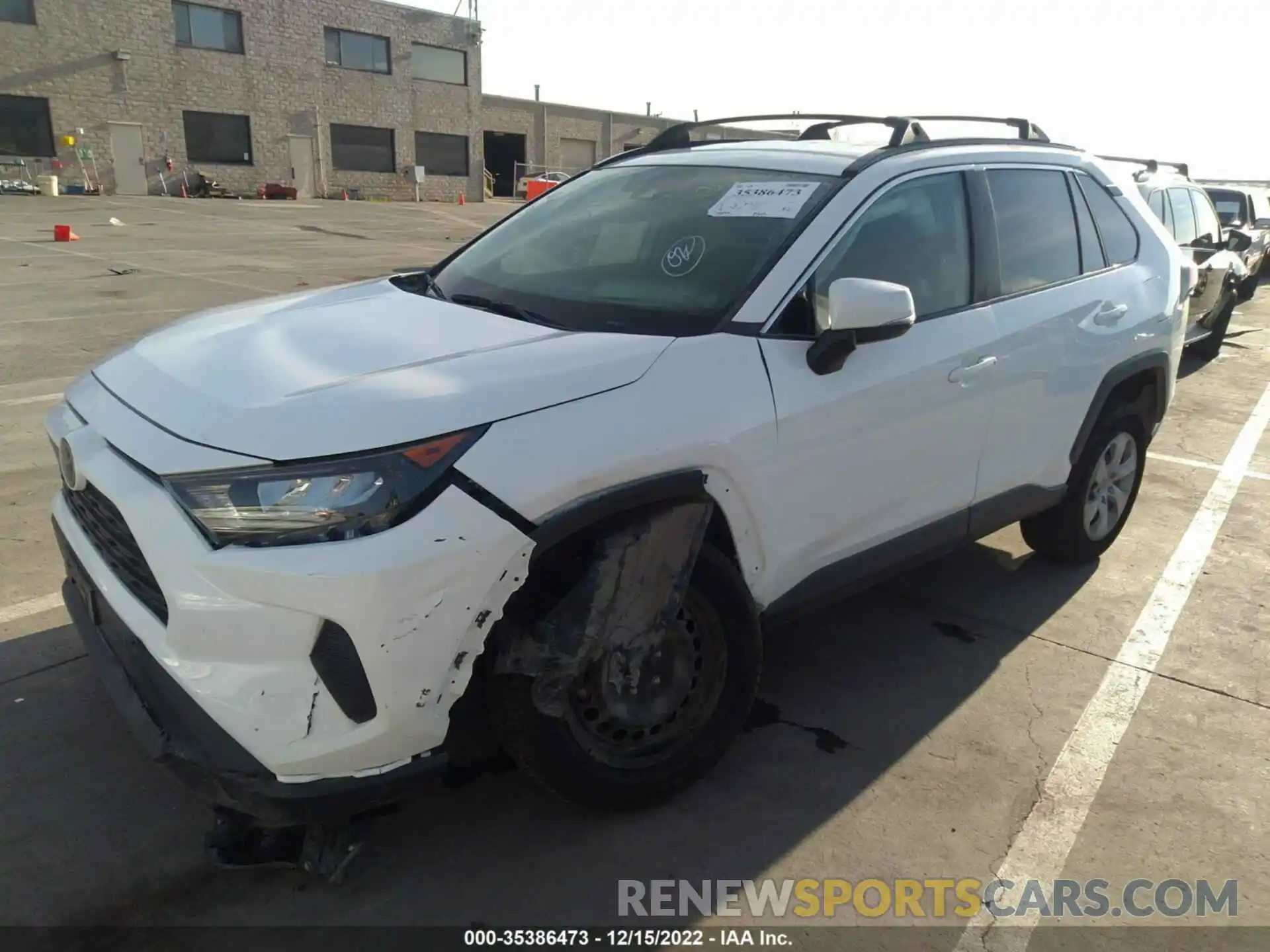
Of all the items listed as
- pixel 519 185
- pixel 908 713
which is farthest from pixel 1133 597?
pixel 519 185

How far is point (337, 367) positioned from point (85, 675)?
1740 mm

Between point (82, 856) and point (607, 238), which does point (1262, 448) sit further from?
point (82, 856)

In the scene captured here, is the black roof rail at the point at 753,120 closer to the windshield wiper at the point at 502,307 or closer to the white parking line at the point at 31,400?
the windshield wiper at the point at 502,307

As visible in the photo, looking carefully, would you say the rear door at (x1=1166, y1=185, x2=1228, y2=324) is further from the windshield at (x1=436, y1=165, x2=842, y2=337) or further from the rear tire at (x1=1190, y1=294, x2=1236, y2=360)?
the windshield at (x1=436, y1=165, x2=842, y2=337)

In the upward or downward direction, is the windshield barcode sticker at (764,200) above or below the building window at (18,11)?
below

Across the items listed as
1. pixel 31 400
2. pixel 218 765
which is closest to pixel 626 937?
pixel 218 765

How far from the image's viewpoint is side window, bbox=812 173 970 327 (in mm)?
3094

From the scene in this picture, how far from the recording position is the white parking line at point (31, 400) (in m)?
6.62

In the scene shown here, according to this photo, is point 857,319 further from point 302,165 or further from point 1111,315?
point 302,165

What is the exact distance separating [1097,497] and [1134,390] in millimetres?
533

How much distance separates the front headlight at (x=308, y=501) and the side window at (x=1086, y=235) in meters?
3.32

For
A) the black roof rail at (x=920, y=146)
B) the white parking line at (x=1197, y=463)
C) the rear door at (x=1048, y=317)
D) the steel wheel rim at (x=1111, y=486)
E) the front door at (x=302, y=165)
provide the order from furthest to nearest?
the front door at (x=302, y=165)
the white parking line at (x=1197, y=463)
the steel wheel rim at (x=1111, y=486)
the rear door at (x=1048, y=317)
the black roof rail at (x=920, y=146)

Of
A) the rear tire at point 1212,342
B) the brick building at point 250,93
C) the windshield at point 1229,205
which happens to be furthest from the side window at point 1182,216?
the brick building at point 250,93

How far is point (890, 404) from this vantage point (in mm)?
3090
